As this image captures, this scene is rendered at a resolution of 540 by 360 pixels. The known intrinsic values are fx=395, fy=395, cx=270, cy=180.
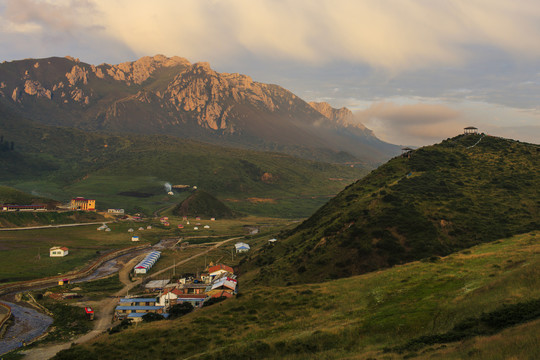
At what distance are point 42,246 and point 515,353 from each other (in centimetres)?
13961

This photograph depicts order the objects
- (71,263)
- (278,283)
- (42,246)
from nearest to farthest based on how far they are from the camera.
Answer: (278,283), (71,263), (42,246)

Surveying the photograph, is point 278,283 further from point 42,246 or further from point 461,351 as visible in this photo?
point 42,246

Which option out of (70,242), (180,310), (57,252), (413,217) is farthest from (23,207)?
(413,217)

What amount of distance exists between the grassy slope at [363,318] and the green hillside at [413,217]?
598 inches

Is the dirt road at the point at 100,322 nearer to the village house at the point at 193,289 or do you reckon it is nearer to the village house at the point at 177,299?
the village house at the point at 177,299

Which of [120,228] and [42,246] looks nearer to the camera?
[42,246]

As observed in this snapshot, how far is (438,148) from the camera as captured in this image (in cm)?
13075

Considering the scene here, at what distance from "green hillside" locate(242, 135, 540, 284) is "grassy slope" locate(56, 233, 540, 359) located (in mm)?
15185

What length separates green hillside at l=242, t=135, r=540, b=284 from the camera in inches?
2938

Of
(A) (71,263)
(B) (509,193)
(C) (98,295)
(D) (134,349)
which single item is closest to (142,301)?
(C) (98,295)

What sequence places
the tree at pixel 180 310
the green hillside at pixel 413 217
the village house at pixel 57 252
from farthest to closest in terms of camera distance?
1. the village house at pixel 57 252
2. the green hillside at pixel 413 217
3. the tree at pixel 180 310

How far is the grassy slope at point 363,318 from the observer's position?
29.4 metres

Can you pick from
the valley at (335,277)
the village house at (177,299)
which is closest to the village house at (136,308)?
the valley at (335,277)

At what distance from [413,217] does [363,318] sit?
161 feet
